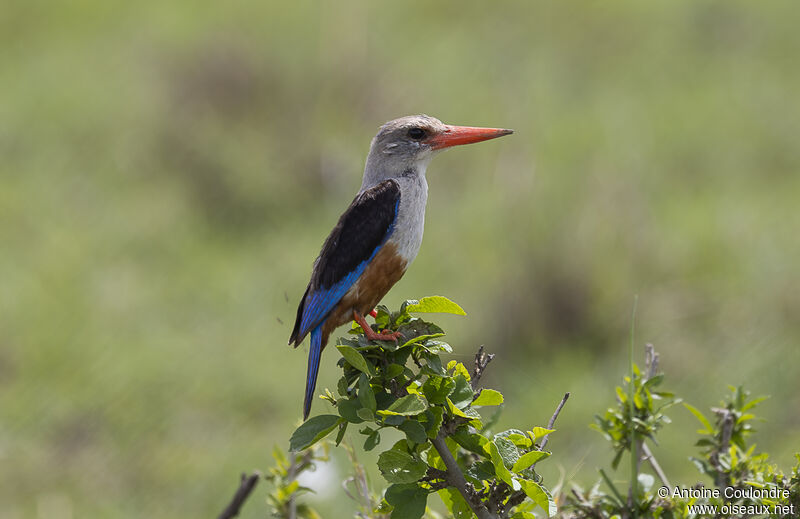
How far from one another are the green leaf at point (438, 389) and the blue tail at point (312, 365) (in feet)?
2.06

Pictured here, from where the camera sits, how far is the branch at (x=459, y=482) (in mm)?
2064

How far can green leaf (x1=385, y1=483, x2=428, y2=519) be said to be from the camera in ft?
6.86

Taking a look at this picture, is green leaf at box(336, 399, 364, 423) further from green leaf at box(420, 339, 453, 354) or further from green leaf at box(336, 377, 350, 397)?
green leaf at box(420, 339, 453, 354)

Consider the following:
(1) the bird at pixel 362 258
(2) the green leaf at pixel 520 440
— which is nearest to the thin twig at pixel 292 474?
(1) the bird at pixel 362 258

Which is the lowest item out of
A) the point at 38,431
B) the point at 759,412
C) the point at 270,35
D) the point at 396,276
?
the point at 396,276

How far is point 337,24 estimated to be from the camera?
8852 mm

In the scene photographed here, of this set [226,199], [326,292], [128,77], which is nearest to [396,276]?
[326,292]

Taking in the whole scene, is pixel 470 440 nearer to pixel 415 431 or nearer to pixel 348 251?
pixel 415 431

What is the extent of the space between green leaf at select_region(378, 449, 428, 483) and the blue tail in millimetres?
607

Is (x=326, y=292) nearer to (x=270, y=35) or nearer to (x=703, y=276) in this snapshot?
(x=703, y=276)

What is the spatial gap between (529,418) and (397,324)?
301 cm

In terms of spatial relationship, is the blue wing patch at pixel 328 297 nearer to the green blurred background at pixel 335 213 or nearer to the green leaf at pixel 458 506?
the green leaf at pixel 458 506

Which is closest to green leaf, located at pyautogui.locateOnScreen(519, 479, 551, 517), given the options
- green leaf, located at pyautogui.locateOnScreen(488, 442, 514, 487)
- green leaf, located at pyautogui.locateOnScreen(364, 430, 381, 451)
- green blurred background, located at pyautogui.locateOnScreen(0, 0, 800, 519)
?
green leaf, located at pyautogui.locateOnScreen(488, 442, 514, 487)

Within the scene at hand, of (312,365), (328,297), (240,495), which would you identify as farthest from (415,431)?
(328,297)
